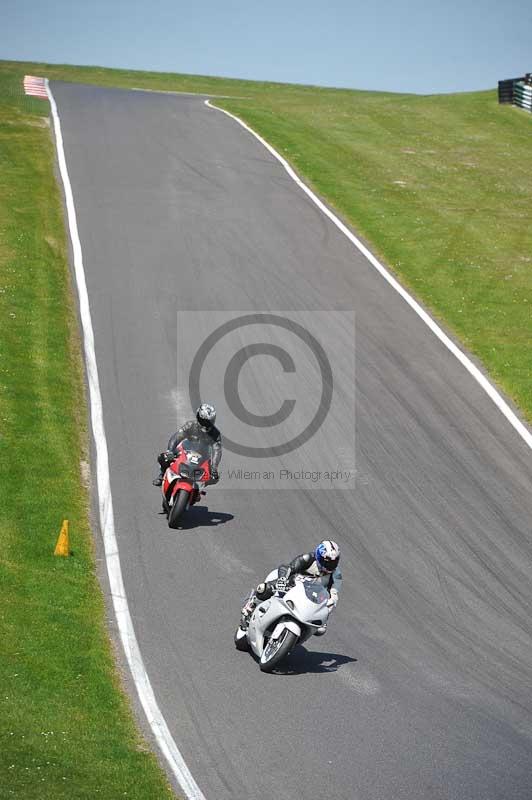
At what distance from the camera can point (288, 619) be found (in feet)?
41.8

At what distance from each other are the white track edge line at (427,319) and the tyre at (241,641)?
10168 mm

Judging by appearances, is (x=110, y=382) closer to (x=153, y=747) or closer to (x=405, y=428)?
(x=405, y=428)

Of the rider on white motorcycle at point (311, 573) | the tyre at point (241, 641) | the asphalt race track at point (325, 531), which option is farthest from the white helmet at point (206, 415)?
the tyre at point (241, 641)

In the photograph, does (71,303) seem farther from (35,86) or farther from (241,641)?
(35,86)

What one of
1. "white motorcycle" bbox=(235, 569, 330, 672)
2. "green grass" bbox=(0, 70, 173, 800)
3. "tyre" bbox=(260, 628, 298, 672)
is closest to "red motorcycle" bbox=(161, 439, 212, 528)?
"green grass" bbox=(0, 70, 173, 800)

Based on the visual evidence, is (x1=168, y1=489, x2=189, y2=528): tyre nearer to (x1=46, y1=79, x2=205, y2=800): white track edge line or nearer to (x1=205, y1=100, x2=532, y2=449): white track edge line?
(x1=46, y1=79, x2=205, y2=800): white track edge line

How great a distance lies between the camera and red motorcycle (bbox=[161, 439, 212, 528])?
55.9ft

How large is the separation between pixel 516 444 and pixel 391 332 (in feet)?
20.5

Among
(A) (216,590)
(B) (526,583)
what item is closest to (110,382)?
(A) (216,590)

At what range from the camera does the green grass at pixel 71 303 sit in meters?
11.0

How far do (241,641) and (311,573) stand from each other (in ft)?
4.50

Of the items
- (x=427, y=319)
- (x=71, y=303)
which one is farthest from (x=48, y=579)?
(x=427, y=319)

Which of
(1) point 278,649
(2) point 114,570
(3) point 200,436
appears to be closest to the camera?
(1) point 278,649

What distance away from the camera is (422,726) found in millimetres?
11609
